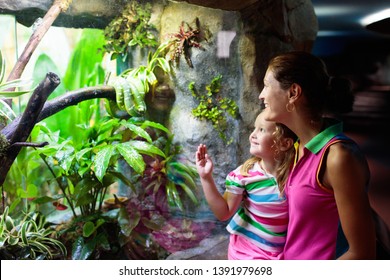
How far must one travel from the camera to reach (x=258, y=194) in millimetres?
1675

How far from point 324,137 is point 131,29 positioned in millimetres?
893

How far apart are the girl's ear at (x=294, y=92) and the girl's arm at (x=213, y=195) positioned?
40 centimetres

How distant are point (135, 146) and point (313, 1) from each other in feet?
2.93

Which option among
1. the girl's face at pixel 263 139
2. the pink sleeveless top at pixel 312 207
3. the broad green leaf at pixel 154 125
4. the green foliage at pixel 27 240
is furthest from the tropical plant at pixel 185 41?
the green foliage at pixel 27 240

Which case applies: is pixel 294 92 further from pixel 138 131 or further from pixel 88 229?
pixel 88 229

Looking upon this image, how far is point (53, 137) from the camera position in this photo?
192 centimetres

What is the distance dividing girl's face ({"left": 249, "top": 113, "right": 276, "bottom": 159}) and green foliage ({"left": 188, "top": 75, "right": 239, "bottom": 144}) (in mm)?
122

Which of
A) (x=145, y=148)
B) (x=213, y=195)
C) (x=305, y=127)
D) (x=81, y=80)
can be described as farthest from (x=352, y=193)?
(x=81, y=80)

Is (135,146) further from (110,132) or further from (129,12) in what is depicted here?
(129,12)

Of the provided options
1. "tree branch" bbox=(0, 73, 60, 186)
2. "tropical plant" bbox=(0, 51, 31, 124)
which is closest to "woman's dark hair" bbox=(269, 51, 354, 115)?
"tree branch" bbox=(0, 73, 60, 186)

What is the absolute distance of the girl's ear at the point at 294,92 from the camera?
1.59m
